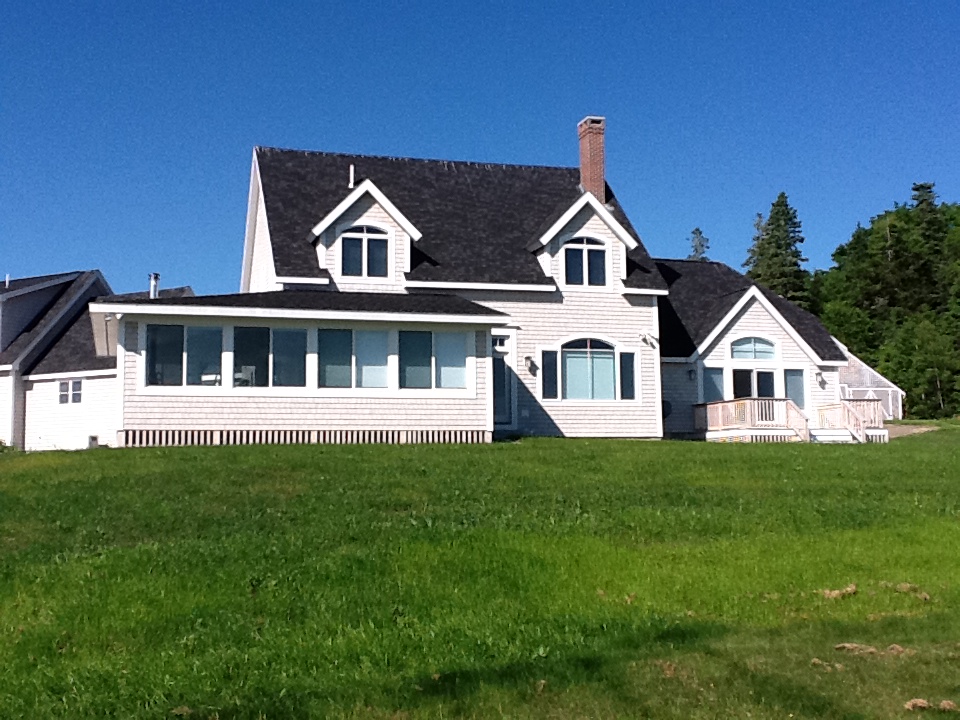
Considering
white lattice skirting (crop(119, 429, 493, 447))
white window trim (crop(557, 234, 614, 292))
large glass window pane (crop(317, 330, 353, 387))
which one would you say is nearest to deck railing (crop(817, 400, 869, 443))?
white window trim (crop(557, 234, 614, 292))

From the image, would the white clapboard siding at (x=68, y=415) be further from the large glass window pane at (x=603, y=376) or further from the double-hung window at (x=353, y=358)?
the large glass window pane at (x=603, y=376)

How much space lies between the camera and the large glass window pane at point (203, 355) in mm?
21125

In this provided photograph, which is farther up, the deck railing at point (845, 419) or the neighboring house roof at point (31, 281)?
the neighboring house roof at point (31, 281)

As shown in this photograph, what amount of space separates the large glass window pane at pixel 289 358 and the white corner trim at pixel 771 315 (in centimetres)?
1181

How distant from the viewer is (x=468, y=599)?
28.5 ft

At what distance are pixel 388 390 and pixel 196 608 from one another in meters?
13.8

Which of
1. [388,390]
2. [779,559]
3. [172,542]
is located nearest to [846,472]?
[779,559]

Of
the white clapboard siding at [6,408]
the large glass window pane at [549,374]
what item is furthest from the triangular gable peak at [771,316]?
the white clapboard siding at [6,408]

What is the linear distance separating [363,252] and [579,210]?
18.8 ft

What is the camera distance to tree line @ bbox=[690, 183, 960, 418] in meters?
59.8

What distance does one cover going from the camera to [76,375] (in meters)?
30.3

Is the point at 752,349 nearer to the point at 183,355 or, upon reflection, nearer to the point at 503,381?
the point at 503,381

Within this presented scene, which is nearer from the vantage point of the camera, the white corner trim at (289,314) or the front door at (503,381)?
the white corner trim at (289,314)

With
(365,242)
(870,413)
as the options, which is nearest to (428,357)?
(365,242)
